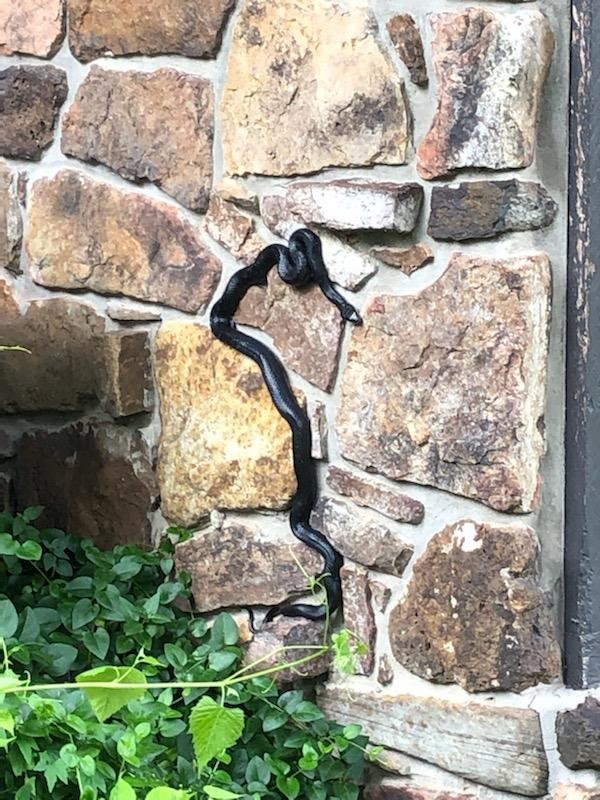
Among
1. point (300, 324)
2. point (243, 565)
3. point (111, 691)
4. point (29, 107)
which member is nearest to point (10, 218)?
point (29, 107)

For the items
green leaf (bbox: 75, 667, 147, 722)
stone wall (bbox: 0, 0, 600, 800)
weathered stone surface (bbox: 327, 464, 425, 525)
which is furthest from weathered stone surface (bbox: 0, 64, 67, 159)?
green leaf (bbox: 75, 667, 147, 722)

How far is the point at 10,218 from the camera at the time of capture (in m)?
1.55

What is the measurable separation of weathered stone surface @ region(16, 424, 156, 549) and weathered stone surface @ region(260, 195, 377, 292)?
1.28 feet

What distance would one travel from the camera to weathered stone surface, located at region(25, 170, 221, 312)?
1.39 metres

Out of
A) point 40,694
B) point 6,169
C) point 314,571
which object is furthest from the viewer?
point 6,169

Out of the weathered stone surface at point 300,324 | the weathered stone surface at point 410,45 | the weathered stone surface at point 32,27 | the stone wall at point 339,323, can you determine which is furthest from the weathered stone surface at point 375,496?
the weathered stone surface at point 32,27

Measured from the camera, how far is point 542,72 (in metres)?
1.14

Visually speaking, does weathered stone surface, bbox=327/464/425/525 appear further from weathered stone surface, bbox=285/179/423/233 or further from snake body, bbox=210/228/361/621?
weathered stone surface, bbox=285/179/423/233

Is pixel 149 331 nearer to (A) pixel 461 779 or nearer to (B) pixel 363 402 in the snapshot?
(B) pixel 363 402

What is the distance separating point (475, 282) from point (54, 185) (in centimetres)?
68

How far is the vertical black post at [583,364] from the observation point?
43.8 inches

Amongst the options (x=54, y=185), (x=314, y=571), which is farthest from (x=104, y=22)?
(x=314, y=571)

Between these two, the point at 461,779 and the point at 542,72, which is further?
the point at 461,779

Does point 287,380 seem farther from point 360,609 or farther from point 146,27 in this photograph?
point 146,27
